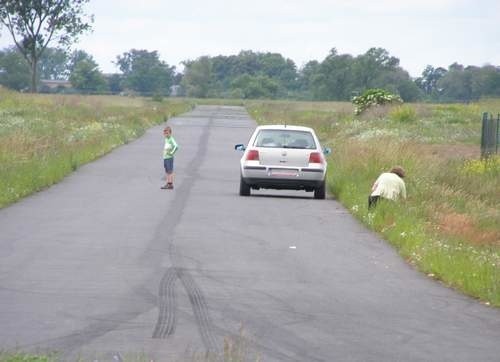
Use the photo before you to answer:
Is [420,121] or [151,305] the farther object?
[420,121]

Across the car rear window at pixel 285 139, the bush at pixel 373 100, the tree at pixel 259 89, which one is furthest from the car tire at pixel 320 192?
the tree at pixel 259 89

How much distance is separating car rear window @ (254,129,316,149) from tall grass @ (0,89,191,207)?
15.8ft

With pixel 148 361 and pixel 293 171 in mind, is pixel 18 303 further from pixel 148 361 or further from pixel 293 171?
pixel 293 171

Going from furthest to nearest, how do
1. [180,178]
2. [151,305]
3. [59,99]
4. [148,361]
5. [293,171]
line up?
[59,99] → [180,178] → [293,171] → [151,305] → [148,361]

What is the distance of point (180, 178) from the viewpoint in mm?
30203

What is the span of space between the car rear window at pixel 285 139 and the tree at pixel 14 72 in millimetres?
143854

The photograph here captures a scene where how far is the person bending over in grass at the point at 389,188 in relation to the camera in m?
20.5

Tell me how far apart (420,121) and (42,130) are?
21182 mm

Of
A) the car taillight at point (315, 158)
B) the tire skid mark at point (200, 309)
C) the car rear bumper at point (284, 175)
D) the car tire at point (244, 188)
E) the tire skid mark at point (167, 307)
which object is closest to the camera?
the tire skid mark at point (200, 309)

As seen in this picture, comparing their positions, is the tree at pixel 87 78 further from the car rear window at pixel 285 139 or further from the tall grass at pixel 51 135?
the car rear window at pixel 285 139

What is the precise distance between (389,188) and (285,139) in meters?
5.11

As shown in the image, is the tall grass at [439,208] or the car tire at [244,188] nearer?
the tall grass at [439,208]

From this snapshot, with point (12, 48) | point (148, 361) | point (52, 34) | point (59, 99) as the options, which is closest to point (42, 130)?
A: point (59, 99)

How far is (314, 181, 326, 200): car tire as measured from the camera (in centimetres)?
2500
